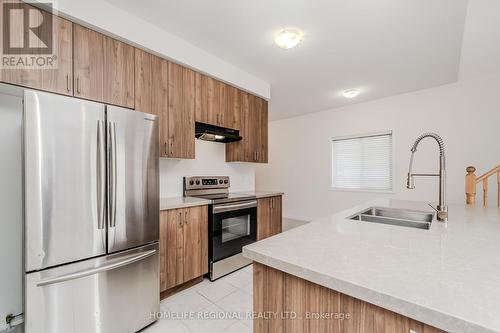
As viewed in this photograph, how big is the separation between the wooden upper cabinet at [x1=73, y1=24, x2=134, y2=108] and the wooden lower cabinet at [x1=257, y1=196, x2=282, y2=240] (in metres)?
2.02

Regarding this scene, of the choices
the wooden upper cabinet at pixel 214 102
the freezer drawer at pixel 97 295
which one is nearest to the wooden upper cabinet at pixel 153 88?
the wooden upper cabinet at pixel 214 102

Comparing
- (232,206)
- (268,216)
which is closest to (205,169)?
(232,206)

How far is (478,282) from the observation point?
0.65m

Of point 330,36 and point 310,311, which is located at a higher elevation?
Answer: point 330,36

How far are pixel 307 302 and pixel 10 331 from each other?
2.10m

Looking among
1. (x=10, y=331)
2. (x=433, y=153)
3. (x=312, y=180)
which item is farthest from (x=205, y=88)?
(x=433, y=153)

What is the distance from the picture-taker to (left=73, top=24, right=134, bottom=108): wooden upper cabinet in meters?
1.71

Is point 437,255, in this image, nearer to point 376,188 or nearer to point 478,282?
point 478,282

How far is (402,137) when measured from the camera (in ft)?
13.0

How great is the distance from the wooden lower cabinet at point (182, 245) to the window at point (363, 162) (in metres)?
3.43

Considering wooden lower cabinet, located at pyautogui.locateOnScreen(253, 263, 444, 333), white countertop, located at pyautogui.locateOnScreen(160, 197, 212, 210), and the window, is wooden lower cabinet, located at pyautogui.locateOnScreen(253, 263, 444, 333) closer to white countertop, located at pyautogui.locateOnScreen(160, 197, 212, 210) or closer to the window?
white countertop, located at pyautogui.locateOnScreen(160, 197, 212, 210)

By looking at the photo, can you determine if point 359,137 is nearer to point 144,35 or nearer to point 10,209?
point 144,35

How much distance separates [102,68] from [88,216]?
123cm

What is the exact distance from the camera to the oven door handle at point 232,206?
2.45 metres
